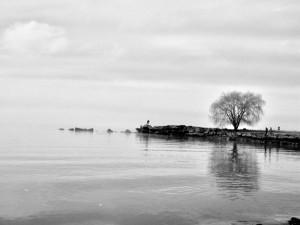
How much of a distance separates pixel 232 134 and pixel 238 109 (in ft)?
39.7

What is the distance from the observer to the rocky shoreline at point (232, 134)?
7828cm

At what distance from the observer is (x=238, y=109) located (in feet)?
353

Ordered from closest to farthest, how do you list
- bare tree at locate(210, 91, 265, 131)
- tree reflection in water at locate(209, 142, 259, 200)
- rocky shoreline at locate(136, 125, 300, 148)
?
tree reflection in water at locate(209, 142, 259, 200) → rocky shoreline at locate(136, 125, 300, 148) → bare tree at locate(210, 91, 265, 131)

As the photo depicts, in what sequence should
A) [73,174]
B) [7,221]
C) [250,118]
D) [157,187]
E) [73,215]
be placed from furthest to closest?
[250,118]
[73,174]
[157,187]
[73,215]
[7,221]

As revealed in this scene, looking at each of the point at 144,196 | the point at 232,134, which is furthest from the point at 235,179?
the point at 232,134

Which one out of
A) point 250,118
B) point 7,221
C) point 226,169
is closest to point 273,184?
point 226,169

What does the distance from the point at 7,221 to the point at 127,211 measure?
4.38m

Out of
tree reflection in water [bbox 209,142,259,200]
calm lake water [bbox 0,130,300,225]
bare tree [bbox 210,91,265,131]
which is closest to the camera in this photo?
calm lake water [bbox 0,130,300,225]

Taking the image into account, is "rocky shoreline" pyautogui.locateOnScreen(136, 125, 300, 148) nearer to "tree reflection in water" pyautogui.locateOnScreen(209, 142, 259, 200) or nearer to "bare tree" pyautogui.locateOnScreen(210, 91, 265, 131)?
"bare tree" pyautogui.locateOnScreen(210, 91, 265, 131)

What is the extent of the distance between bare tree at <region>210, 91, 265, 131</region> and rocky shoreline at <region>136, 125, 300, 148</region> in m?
3.49

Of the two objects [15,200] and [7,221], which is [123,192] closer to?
[15,200]

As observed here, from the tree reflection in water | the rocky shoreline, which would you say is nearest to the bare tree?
the rocky shoreline

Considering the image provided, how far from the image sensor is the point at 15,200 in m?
16.2

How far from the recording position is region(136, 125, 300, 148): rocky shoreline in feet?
257
